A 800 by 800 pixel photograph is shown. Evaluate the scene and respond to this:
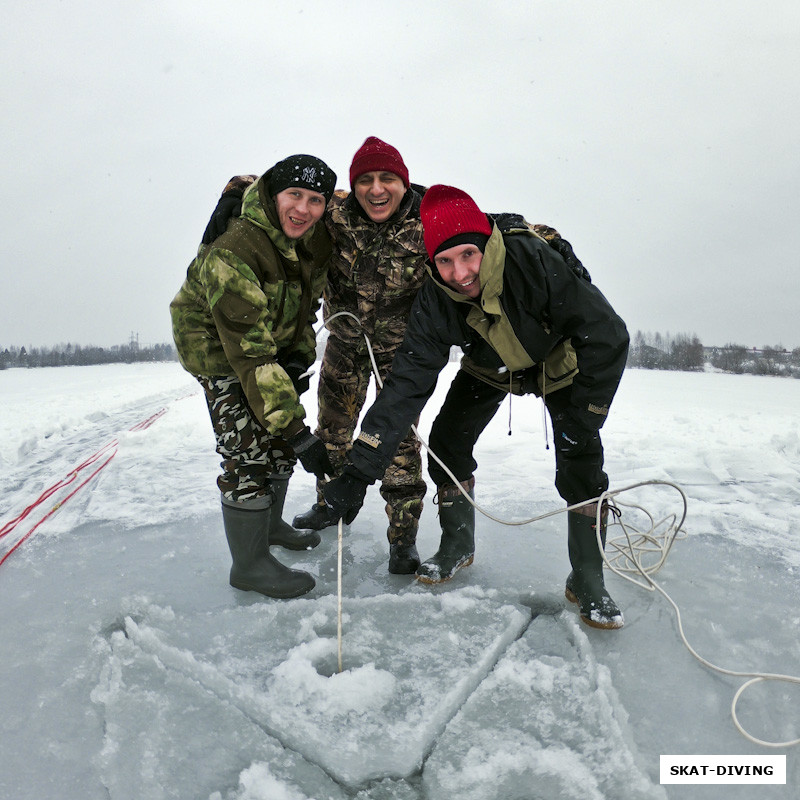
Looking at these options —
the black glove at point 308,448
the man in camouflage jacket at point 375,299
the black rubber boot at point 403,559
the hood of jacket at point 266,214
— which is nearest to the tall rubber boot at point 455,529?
the black rubber boot at point 403,559

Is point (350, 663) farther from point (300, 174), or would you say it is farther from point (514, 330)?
point (300, 174)

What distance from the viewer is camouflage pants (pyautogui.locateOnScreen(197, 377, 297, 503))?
2.40m

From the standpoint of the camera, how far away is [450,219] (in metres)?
2.03

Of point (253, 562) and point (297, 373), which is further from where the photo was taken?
point (297, 373)

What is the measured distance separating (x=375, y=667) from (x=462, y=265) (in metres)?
1.46

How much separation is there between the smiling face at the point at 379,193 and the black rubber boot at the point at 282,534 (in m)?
1.45

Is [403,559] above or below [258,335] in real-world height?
below

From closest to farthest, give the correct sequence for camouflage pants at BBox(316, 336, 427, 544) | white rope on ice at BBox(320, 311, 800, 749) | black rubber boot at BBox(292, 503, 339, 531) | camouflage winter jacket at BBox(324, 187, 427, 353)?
white rope on ice at BBox(320, 311, 800, 749) → camouflage winter jacket at BBox(324, 187, 427, 353) → camouflage pants at BBox(316, 336, 427, 544) → black rubber boot at BBox(292, 503, 339, 531)

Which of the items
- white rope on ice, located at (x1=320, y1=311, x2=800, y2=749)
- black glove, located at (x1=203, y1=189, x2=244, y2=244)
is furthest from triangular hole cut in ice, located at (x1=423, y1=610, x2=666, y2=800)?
black glove, located at (x1=203, y1=189, x2=244, y2=244)

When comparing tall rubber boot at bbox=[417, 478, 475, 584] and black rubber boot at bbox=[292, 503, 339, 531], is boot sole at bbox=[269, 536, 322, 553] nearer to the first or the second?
black rubber boot at bbox=[292, 503, 339, 531]

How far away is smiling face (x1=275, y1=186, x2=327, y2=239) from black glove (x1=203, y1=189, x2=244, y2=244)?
0.94ft

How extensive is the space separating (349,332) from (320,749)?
1936 mm

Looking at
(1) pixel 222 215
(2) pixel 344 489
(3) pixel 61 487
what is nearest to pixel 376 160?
(1) pixel 222 215

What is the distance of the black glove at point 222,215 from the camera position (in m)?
2.40
